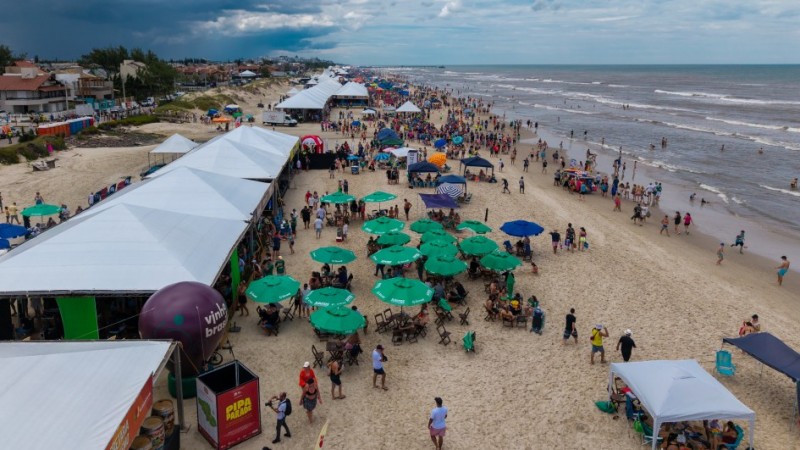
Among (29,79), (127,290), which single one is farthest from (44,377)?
(29,79)

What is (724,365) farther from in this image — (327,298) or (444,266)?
(327,298)

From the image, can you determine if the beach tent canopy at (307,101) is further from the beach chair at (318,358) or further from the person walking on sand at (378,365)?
the person walking on sand at (378,365)

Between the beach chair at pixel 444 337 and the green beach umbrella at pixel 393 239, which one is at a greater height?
the green beach umbrella at pixel 393 239

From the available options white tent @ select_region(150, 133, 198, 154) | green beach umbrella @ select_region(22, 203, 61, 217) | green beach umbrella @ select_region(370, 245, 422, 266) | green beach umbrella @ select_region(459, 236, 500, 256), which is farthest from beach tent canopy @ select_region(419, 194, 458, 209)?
white tent @ select_region(150, 133, 198, 154)

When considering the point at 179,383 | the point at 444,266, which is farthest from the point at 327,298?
the point at 179,383

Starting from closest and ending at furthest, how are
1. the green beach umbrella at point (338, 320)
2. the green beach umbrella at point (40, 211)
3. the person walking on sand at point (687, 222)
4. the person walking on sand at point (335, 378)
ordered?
the person walking on sand at point (335, 378) → the green beach umbrella at point (338, 320) → the green beach umbrella at point (40, 211) → the person walking on sand at point (687, 222)

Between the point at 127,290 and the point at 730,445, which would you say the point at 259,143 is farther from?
the point at 730,445

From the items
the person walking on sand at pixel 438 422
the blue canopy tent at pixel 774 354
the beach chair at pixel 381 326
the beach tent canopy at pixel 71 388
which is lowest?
the beach chair at pixel 381 326

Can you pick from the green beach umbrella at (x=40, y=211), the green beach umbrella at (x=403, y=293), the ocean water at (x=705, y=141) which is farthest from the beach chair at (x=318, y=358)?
the ocean water at (x=705, y=141)
